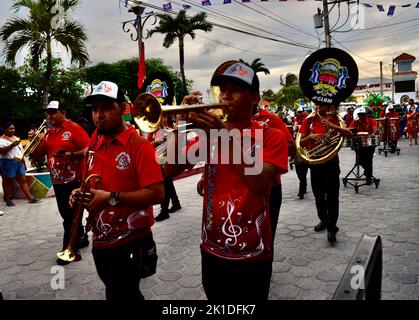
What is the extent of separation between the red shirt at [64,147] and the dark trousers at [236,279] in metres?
2.97


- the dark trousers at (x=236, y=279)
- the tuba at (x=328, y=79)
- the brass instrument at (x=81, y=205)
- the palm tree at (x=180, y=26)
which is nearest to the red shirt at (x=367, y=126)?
the tuba at (x=328, y=79)

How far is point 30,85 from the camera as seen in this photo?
26.6 metres

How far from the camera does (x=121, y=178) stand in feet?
8.02

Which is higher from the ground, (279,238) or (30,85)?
(30,85)

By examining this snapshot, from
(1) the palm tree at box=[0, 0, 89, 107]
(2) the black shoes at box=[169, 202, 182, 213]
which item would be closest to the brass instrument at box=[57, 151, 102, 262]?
(2) the black shoes at box=[169, 202, 182, 213]

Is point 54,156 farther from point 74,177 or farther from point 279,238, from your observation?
point 279,238

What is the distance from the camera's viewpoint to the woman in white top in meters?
8.48

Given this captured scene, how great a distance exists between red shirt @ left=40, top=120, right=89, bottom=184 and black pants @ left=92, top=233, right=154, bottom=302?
2.30 metres

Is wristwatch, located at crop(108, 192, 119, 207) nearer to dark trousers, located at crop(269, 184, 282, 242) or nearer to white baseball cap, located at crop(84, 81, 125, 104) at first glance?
white baseball cap, located at crop(84, 81, 125, 104)

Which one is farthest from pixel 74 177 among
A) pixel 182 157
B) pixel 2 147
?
pixel 2 147

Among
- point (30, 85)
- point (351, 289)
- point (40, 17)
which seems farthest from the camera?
point (30, 85)

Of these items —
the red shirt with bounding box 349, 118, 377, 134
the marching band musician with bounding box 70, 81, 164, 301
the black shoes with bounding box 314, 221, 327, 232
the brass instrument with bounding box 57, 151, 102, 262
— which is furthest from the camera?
the red shirt with bounding box 349, 118, 377, 134

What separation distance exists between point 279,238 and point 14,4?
1379cm

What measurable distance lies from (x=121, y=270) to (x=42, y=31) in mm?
13965
